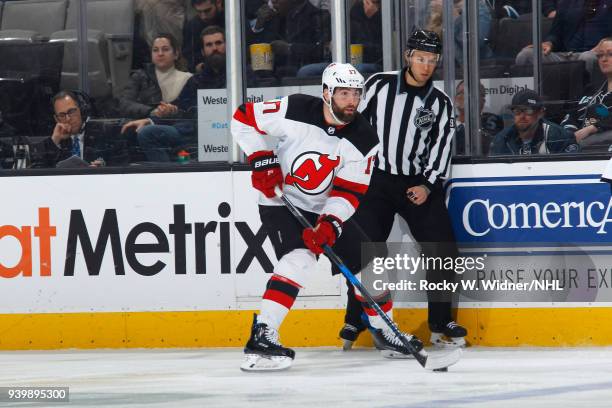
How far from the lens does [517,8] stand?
6.64 meters

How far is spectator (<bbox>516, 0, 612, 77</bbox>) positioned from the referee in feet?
1.69

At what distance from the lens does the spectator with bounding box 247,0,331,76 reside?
6859 millimetres

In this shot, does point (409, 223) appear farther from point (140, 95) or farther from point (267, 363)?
point (140, 95)

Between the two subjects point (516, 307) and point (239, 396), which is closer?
point (239, 396)

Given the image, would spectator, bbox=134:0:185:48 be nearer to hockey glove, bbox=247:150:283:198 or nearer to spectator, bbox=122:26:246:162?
spectator, bbox=122:26:246:162

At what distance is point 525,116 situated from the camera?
6.70 m

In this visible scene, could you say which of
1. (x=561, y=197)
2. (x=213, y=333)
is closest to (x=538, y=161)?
(x=561, y=197)

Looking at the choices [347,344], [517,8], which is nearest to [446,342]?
[347,344]

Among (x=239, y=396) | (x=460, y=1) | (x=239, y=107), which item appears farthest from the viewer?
(x=460, y=1)

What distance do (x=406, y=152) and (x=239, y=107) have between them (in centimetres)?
85

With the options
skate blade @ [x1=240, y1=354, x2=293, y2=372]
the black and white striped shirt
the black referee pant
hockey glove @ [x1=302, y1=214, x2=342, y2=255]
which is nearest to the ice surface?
skate blade @ [x1=240, y1=354, x2=293, y2=372]

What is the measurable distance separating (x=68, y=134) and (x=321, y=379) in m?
2.05

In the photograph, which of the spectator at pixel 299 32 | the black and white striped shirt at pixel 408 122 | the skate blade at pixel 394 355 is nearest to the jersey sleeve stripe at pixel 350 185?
the black and white striped shirt at pixel 408 122

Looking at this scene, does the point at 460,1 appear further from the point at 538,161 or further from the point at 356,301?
the point at 356,301
